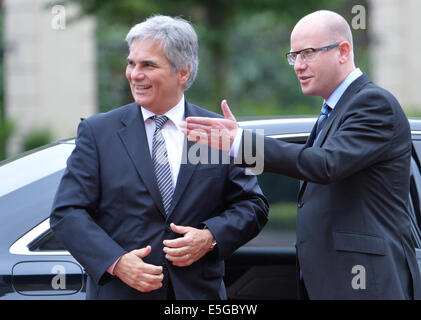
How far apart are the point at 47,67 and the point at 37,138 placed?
163 cm

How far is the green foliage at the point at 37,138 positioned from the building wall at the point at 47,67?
673mm

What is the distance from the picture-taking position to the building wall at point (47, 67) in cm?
1272

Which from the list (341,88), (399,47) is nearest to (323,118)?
(341,88)

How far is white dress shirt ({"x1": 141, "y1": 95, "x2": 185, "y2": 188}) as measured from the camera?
9.57ft

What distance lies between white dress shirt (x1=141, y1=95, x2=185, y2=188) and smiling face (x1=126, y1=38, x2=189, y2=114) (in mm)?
51

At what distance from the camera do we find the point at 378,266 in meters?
2.72

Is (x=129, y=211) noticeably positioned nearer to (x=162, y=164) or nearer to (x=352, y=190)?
(x=162, y=164)

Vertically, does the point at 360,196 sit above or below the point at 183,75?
below

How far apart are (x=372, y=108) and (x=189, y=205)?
76 centimetres

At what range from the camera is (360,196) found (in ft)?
8.94

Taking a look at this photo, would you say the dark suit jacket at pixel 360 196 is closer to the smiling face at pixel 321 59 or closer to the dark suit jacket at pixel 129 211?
the smiling face at pixel 321 59
